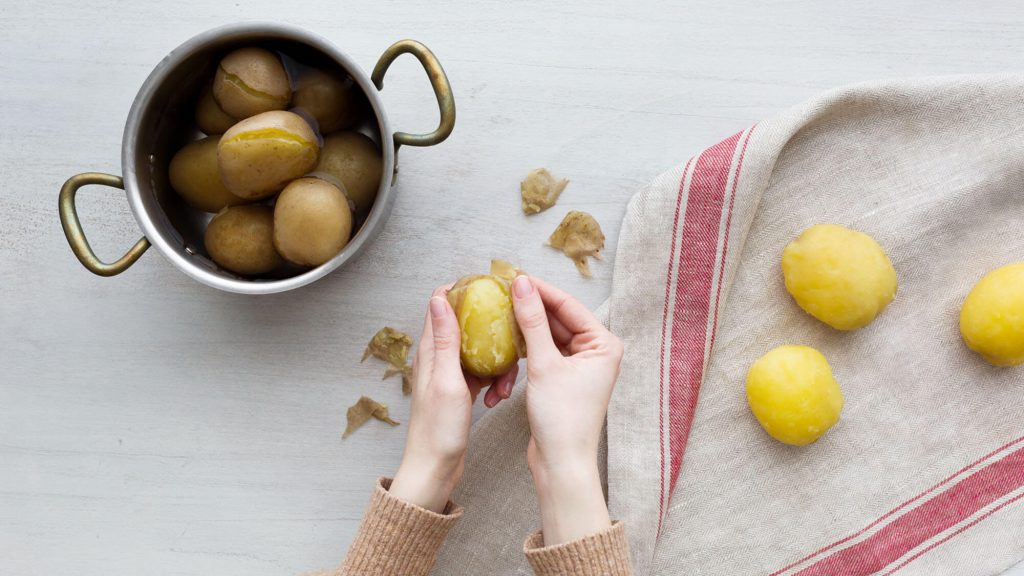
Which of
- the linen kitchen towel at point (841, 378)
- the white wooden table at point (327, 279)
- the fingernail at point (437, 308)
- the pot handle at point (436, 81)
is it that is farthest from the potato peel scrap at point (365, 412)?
the pot handle at point (436, 81)

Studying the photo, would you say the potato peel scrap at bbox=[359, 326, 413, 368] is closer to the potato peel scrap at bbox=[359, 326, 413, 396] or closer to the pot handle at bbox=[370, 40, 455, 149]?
the potato peel scrap at bbox=[359, 326, 413, 396]

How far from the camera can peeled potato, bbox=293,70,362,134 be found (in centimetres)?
71

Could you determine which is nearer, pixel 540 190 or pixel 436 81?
pixel 436 81

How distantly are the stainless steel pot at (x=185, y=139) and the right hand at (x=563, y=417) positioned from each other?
6.3 inches

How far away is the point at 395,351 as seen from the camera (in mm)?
838

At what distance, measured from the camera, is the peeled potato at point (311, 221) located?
669 millimetres

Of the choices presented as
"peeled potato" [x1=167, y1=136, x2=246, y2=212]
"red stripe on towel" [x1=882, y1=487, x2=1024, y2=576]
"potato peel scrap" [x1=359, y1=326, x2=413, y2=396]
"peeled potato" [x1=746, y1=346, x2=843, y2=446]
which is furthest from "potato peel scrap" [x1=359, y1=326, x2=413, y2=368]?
"red stripe on towel" [x1=882, y1=487, x2=1024, y2=576]

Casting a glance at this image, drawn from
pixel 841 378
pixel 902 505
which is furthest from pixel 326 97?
pixel 902 505

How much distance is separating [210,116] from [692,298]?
505 millimetres

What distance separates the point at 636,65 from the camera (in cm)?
84

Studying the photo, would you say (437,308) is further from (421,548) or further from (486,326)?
(421,548)

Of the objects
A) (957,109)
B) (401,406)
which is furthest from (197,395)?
(957,109)

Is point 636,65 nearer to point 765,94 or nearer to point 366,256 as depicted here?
point 765,94

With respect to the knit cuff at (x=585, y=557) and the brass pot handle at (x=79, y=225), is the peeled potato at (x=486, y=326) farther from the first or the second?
the brass pot handle at (x=79, y=225)
